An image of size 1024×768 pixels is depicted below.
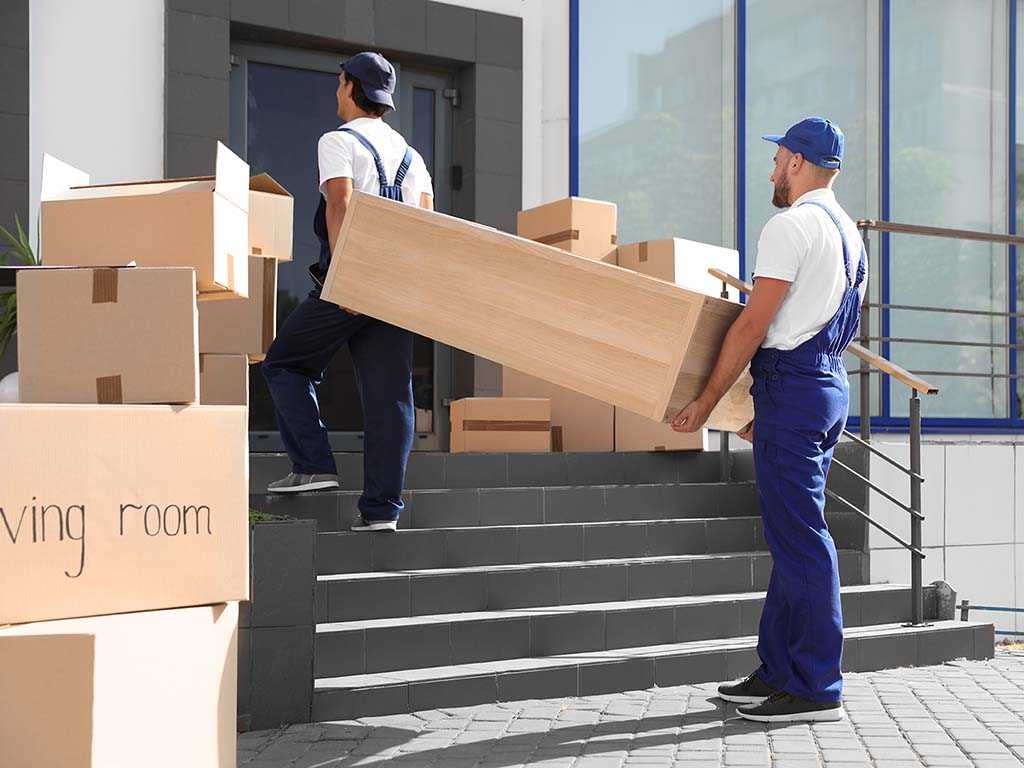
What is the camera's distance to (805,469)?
3684 mm

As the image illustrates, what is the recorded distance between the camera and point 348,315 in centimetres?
447

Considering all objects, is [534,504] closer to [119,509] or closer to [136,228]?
[136,228]

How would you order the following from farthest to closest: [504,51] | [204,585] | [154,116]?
1. [504,51]
2. [154,116]
3. [204,585]

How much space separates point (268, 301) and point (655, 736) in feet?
7.41

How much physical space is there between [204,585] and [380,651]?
146 centimetres

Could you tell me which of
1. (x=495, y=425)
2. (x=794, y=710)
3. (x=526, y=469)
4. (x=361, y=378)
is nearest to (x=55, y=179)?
(x=361, y=378)

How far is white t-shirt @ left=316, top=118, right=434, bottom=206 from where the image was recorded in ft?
14.2

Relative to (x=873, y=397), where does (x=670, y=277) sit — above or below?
above

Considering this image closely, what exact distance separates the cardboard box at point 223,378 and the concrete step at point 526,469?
52cm

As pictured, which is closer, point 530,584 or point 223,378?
point 223,378

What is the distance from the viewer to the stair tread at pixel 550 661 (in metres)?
3.99

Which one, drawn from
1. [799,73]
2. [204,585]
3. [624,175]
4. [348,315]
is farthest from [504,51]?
[204,585]

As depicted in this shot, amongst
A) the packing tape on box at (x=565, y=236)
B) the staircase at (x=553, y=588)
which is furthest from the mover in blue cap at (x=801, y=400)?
the packing tape on box at (x=565, y=236)

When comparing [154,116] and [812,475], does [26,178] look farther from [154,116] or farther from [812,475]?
[812,475]
